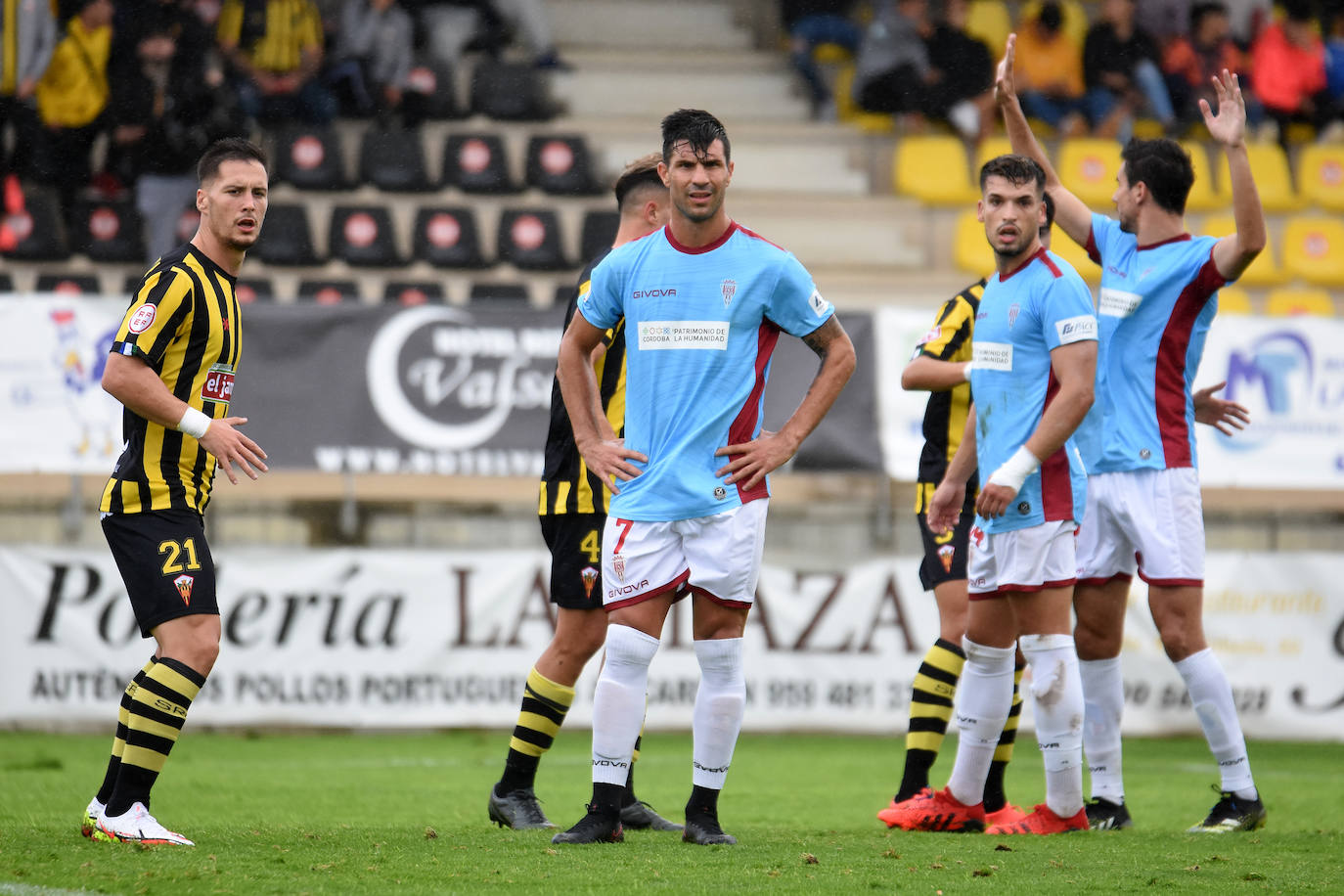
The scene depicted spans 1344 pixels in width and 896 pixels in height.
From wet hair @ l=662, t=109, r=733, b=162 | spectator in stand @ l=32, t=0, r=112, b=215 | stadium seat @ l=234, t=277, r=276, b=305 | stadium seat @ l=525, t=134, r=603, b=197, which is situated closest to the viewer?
wet hair @ l=662, t=109, r=733, b=162

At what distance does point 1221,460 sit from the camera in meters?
11.0

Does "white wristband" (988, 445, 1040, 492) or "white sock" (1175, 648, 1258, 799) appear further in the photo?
"white sock" (1175, 648, 1258, 799)

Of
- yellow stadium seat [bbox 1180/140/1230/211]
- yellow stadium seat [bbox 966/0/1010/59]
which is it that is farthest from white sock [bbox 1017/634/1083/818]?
yellow stadium seat [bbox 966/0/1010/59]

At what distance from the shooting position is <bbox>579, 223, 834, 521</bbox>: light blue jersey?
4.89m

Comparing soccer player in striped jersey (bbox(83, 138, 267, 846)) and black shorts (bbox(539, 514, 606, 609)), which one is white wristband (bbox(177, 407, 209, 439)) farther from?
black shorts (bbox(539, 514, 606, 609))

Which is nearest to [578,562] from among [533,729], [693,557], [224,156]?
[533,729]

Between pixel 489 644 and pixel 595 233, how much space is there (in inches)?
187

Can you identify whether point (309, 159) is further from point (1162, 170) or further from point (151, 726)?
point (151, 726)

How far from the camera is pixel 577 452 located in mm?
5789

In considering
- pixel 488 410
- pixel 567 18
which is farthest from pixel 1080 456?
pixel 567 18

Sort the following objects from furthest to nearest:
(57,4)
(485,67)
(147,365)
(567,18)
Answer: (567,18) → (485,67) → (57,4) → (147,365)

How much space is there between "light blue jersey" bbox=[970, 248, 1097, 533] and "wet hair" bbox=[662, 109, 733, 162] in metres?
1.21

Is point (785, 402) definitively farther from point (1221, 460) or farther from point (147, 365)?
point (147, 365)

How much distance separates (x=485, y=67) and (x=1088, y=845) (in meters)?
11.7
